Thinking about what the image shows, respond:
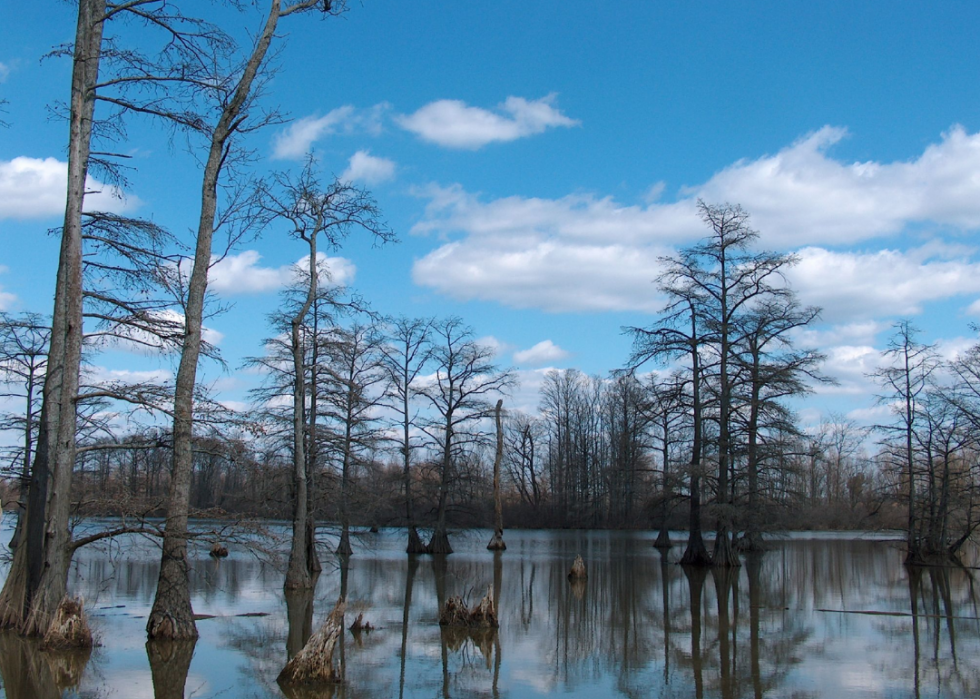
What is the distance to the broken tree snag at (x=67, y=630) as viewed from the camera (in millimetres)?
10422

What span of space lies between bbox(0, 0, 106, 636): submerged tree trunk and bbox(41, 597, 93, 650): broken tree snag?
0.79ft

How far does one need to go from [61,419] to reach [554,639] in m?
7.81

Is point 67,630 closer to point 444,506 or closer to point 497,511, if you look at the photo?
point 444,506

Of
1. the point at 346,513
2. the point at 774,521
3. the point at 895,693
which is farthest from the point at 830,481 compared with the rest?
the point at 895,693

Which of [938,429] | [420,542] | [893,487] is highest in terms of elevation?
[938,429]

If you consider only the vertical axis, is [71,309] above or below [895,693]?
above

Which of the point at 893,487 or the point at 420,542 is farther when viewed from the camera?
the point at 420,542

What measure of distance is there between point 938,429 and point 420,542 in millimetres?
20963

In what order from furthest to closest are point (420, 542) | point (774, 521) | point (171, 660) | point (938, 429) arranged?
point (420, 542) → point (938, 429) → point (774, 521) → point (171, 660)

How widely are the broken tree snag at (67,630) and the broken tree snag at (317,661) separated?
3.16 m

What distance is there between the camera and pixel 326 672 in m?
9.10

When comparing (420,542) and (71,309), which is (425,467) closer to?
(420,542)

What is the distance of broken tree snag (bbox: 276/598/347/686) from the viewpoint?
A: 896 cm

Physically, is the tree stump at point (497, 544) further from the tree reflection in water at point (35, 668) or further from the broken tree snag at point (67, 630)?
the tree reflection in water at point (35, 668)
